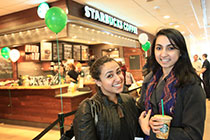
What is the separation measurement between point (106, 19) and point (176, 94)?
197 inches

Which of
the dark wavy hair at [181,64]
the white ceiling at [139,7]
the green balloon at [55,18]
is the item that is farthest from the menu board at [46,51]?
the dark wavy hair at [181,64]

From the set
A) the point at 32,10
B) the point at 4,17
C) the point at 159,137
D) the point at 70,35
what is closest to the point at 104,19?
the point at 70,35

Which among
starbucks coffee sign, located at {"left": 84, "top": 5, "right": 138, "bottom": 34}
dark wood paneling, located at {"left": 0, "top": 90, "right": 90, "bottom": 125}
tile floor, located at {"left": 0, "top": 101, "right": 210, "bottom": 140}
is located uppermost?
starbucks coffee sign, located at {"left": 84, "top": 5, "right": 138, "bottom": 34}

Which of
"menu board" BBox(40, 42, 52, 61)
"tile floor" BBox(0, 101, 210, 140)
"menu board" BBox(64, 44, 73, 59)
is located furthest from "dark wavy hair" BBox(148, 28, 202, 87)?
"menu board" BBox(64, 44, 73, 59)

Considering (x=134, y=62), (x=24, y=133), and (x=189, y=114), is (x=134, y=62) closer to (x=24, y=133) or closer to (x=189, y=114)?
(x=24, y=133)

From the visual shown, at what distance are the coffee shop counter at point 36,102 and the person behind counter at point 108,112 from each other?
351 centimetres

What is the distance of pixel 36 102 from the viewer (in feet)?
17.9

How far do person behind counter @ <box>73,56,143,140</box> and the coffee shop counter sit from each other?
3509 mm

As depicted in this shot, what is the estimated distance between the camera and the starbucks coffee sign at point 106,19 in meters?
5.03

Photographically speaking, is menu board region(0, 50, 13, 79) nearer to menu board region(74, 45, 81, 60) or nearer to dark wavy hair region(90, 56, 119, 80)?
menu board region(74, 45, 81, 60)

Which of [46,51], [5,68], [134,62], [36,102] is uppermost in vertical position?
[46,51]

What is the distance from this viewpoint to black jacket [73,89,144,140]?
1.19 metres

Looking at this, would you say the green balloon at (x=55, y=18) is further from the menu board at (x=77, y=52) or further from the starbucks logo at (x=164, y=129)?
the menu board at (x=77, y=52)

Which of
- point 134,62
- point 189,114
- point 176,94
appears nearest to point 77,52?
point 134,62
